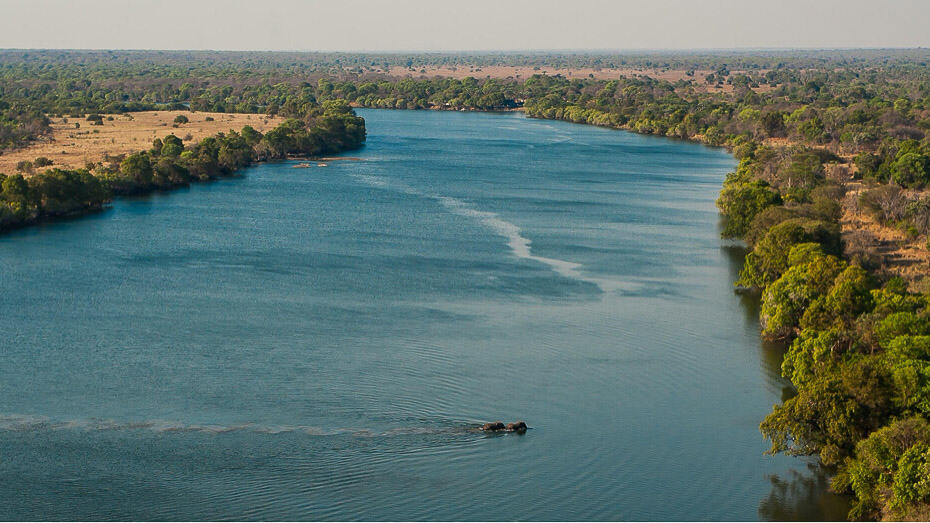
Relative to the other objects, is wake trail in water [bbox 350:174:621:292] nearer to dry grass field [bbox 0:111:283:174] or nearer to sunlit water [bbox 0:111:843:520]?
sunlit water [bbox 0:111:843:520]

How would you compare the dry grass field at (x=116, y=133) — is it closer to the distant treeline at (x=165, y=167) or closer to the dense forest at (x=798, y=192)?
the dense forest at (x=798, y=192)

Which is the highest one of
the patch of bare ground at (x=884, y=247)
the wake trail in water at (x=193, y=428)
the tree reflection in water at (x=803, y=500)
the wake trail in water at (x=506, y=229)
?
the patch of bare ground at (x=884, y=247)

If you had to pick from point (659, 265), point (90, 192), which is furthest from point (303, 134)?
point (659, 265)

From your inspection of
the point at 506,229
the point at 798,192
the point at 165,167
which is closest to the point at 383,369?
the point at 506,229

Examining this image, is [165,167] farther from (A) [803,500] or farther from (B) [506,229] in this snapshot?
(A) [803,500]

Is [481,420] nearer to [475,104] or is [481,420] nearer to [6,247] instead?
[6,247]

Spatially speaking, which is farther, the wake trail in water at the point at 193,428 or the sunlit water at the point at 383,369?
the wake trail in water at the point at 193,428

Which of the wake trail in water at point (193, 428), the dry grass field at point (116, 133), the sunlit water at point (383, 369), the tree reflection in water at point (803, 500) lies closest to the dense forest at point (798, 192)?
the tree reflection in water at point (803, 500)
